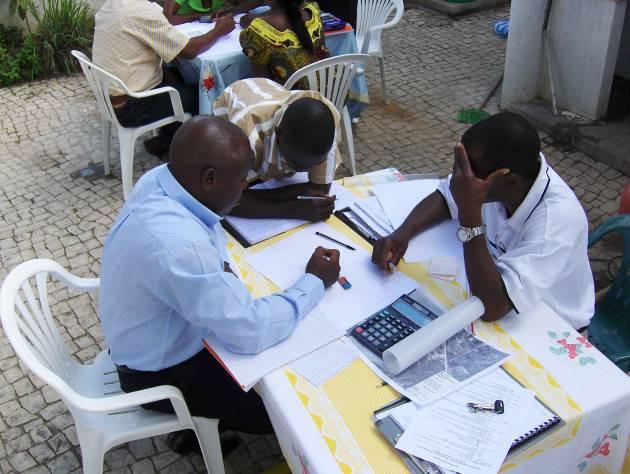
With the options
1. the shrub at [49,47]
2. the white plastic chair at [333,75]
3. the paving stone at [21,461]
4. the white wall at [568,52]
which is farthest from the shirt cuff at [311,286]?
the shrub at [49,47]

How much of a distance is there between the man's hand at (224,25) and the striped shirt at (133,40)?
33 centimetres

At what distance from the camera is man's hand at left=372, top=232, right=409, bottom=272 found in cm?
194

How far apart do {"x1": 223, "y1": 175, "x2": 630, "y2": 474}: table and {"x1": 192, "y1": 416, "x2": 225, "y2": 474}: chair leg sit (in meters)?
0.49

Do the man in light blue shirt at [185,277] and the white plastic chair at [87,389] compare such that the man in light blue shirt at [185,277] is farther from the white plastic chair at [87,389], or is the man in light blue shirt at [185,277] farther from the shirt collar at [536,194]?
the shirt collar at [536,194]

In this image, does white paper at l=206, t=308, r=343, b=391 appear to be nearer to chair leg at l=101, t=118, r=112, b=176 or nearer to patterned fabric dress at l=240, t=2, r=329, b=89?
patterned fabric dress at l=240, t=2, r=329, b=89

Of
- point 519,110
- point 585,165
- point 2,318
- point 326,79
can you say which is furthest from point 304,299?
point 519,110

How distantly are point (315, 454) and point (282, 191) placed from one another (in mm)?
1242

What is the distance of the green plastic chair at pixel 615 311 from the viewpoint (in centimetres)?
223

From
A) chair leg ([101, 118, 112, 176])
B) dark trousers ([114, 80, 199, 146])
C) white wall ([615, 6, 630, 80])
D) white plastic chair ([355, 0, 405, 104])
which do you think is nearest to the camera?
dark trousers ([114, 80, 199, 146])

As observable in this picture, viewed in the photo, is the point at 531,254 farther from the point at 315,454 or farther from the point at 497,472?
the point at 315,454

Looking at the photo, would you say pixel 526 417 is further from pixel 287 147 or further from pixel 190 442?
pixel 190 442

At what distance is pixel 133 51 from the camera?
12.9ft

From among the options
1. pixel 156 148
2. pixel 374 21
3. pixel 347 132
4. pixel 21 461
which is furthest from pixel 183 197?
pixel 374 21

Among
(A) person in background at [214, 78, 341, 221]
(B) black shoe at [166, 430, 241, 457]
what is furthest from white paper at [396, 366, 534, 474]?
(B) black shoe at [166, 430, 241, 457]
